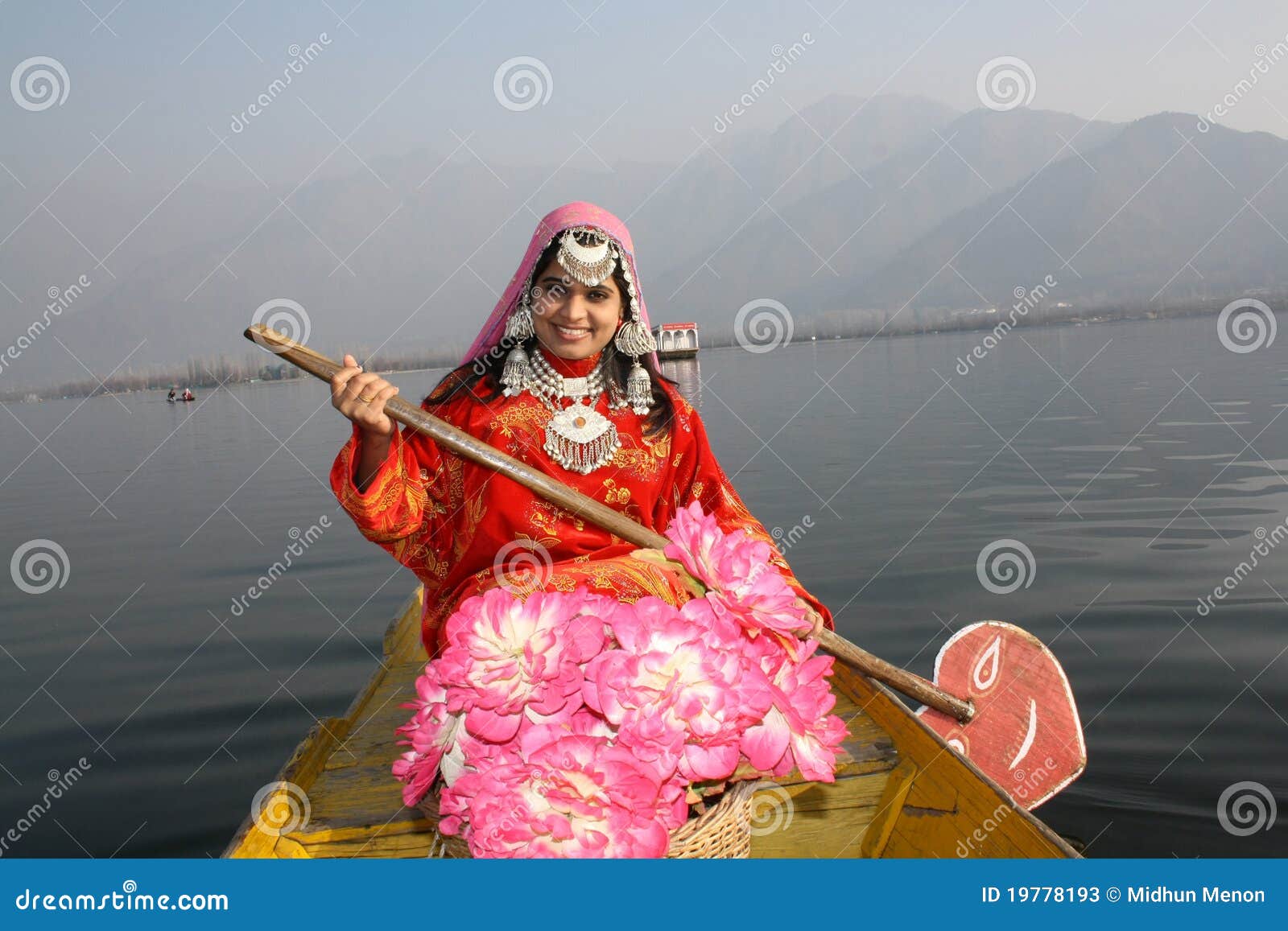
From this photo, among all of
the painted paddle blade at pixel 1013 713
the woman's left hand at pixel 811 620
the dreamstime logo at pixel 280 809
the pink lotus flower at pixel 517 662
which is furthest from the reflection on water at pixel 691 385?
the pink lotus flower at pixel 517 662

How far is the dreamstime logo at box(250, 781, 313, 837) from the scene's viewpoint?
254cm

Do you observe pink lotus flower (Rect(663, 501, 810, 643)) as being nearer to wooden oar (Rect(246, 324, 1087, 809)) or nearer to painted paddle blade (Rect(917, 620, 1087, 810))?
wooden oar (Rect(246, 324, 1087, 809))

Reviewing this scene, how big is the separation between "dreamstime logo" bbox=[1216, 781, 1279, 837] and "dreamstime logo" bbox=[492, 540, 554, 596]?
264 centimetres

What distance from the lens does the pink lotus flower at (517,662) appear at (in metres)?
1.75

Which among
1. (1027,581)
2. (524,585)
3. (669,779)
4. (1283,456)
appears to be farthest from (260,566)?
(1283,456)

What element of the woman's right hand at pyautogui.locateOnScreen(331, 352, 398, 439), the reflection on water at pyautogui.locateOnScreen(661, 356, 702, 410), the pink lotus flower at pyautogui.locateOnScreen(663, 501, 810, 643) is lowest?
the pink lotus flower at pyautogui.locateOnScreen(663, 501, 810, 643)

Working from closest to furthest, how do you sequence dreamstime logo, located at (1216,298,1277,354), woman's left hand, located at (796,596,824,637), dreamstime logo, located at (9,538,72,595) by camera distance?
woman's left hand, located at (796,596,824,637)
dreamstime logo, located at (9,538,72,595)
dreamstime logo, located at (1216,298,1277,354)

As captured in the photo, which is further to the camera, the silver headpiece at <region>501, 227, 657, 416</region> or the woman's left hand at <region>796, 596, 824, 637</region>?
the silver headpiece at <region>501, 227, 657, 416</region>

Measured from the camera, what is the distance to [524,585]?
2.57 metres

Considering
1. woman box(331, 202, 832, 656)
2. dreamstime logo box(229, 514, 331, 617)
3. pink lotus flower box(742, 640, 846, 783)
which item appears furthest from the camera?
dreamstime logo box(229, 514, 331, 617)

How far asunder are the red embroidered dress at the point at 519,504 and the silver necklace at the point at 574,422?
0.02 metres

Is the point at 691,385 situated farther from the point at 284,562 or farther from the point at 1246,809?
the point at 1246,809

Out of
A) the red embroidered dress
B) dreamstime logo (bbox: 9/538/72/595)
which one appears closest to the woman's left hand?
the red embroidered dress

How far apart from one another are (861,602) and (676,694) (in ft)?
16.7
